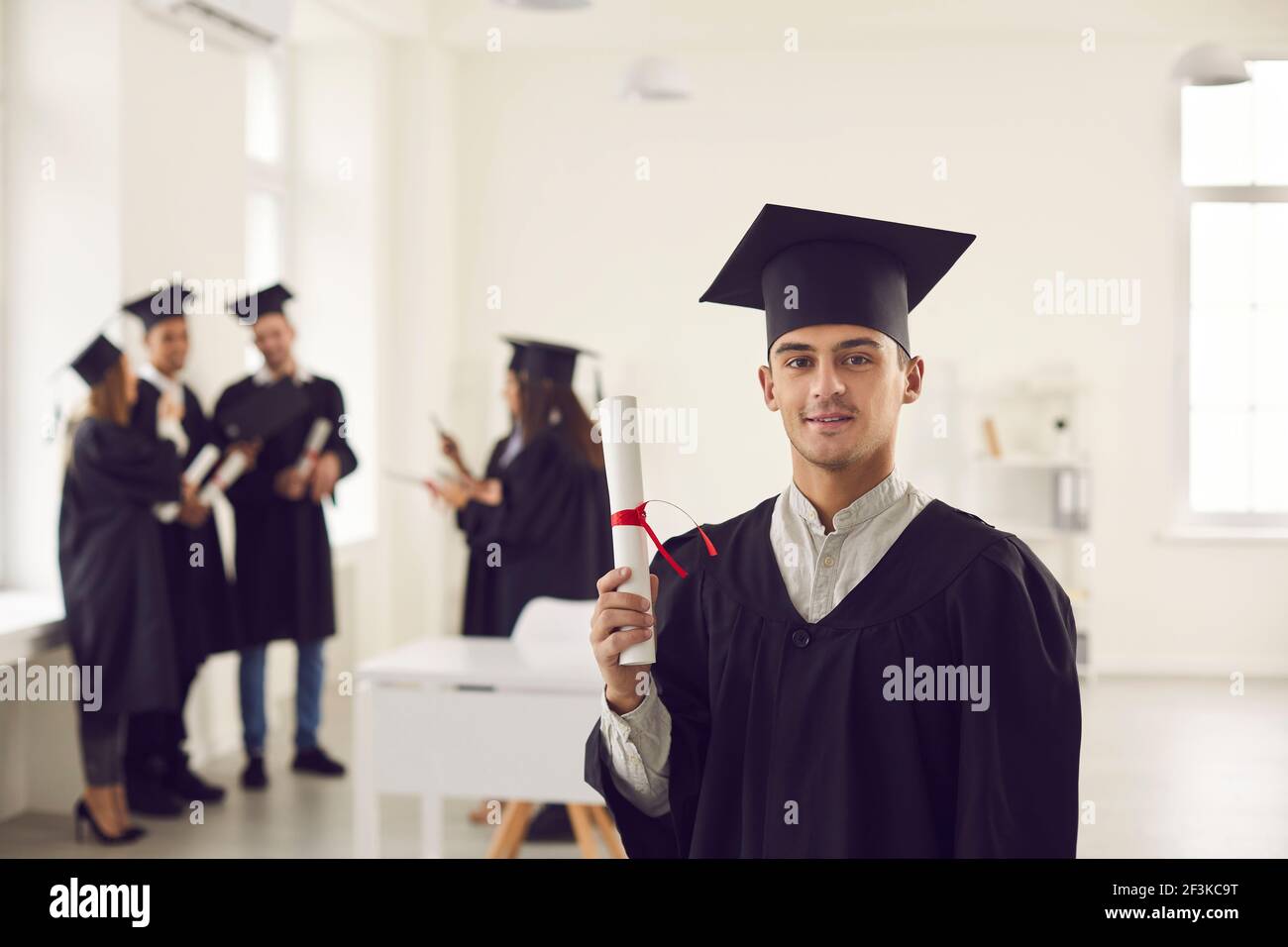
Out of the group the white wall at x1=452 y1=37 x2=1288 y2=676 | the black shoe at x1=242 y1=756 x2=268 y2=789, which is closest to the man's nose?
the black shoe at x1=242 y1=756 x2=268 y2=789

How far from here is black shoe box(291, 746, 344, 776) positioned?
14.6 feet

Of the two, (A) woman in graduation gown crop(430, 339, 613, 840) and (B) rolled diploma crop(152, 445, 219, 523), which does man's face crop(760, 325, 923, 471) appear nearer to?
(A) woman in graduation gown crop(430, 339, 613, 840)

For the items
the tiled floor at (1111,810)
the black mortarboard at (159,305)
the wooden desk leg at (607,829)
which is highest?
the black mortarboard at (159,305)

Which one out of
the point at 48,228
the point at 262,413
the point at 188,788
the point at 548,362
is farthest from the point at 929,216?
the point at 188,788

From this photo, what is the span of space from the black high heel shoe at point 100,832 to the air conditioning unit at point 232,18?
2.64m

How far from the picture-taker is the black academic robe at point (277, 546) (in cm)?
441

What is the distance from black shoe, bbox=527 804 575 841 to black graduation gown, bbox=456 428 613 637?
1.89 feet

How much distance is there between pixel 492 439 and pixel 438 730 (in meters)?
3.59

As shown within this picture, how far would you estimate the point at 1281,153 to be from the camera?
645 cm

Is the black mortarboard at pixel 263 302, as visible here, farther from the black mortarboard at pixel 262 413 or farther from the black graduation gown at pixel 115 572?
the black graduation gown at pixel 115 572

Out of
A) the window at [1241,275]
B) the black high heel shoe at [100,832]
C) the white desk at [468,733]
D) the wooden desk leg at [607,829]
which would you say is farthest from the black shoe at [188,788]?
the window at [1241,275]

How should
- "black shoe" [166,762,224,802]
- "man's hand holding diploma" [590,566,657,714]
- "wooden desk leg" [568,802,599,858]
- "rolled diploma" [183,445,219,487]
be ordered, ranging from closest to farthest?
"man's hand holding diploma" [590,566,657,714] → "wooden desk leg" [568,802,599,858] → "black shoe" [166,762,224,802] → "rolled diploma" [183,445,219,487]

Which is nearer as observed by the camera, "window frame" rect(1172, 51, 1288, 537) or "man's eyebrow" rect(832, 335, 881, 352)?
"man's eyebrow" rect(832, 335, 881, 352)

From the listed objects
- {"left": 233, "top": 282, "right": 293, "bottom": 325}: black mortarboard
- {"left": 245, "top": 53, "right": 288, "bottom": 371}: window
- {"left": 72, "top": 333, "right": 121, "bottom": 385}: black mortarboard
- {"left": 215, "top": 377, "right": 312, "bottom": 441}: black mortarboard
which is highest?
{"left": 245, "top": 53, "right": 288, "bottom": 371}: window
